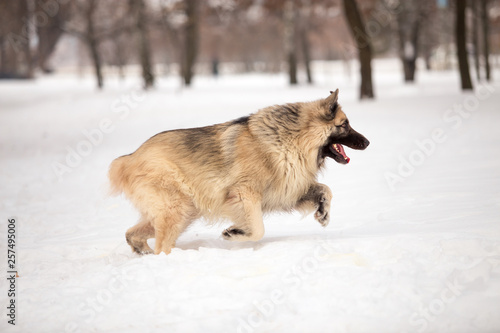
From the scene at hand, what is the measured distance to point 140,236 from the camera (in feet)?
19.0

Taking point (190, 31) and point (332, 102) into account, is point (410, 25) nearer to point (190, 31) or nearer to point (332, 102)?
point (190, 31)

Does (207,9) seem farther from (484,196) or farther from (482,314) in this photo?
(482,314)

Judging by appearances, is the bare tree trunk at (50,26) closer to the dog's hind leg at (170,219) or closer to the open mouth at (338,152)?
the dog's hind leg at (170,219)

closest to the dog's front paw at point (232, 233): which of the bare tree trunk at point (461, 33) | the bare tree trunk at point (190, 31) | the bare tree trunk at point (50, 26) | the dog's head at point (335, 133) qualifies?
the dog's head at point (335, 133)

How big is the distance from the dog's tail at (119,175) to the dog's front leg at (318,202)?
6.00 ft

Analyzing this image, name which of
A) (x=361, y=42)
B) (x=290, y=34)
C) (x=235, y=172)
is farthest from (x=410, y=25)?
(x=235, y=172)

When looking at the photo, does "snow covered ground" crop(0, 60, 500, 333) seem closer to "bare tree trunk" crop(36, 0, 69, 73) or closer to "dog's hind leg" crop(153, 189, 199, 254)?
"dog's hind leg" crop(153, 189, 199, 254)

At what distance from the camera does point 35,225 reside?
771 cm

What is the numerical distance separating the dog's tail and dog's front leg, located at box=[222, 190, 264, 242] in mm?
1125

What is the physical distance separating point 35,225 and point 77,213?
0.77 m

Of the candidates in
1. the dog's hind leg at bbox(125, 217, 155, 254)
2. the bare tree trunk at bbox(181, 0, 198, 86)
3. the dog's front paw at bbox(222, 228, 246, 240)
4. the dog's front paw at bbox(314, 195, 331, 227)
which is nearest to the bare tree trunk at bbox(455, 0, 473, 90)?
the dog's front paw at bbox(314, 195, 331, 227)

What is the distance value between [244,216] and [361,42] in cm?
1554

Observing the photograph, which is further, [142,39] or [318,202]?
[142,39]

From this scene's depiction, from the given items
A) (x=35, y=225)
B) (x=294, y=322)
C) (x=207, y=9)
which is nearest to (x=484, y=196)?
(x=294, y=322)
